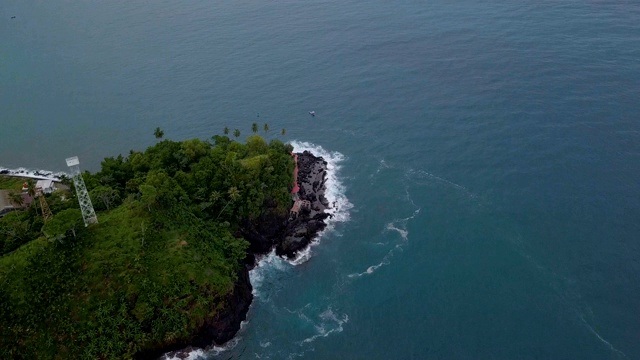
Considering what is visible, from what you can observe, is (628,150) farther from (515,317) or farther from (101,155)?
(101,155)

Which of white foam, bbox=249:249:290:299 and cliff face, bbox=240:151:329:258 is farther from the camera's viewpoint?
cliff face, bbox=240:151:329:258

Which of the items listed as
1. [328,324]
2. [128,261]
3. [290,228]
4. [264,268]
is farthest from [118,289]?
[290,228]

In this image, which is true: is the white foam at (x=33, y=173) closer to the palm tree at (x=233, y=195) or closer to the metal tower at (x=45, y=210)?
the metal tower at (x=45, y=210)

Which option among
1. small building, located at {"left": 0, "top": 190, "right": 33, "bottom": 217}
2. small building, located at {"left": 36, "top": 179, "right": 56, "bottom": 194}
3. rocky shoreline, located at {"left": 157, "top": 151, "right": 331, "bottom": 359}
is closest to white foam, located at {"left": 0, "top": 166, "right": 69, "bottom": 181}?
small building, located at {"left": 36, "top": 179, "right": 56, "bottom": 194}

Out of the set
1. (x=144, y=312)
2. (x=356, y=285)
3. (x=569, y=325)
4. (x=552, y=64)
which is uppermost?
(x=552, y=64)

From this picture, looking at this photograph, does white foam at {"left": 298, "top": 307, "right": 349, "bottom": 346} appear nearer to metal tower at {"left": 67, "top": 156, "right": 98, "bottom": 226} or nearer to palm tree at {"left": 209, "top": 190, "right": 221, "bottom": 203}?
palm tree at {"left": 209, "top": 190, "right": 221, "bottom": 203}

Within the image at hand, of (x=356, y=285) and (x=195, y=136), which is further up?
(x=195, y=136)

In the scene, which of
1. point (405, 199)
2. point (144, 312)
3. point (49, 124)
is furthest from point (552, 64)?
point (49, 124)
